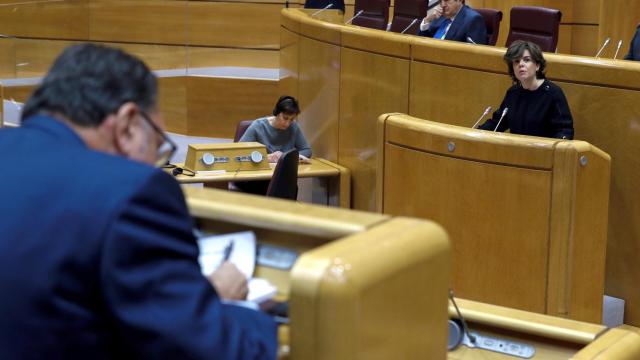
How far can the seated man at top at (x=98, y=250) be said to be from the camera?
1096 millimetres

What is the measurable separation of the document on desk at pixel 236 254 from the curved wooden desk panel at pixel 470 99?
8.44 feet

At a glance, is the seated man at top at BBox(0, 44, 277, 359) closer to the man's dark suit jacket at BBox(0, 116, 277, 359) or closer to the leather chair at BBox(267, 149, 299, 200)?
the man's dark suit jacket at BBox(0, 116, 277, 359)

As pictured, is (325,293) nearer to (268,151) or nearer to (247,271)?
(247,271)

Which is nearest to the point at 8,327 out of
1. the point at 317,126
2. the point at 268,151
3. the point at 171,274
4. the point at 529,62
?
the point at 171,274

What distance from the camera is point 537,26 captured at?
5.50 metres

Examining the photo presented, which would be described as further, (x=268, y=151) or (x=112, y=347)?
(x=268, y=151)

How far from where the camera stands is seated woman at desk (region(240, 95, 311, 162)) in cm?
536

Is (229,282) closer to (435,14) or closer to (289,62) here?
(435,14)

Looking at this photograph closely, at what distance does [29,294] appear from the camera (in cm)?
112

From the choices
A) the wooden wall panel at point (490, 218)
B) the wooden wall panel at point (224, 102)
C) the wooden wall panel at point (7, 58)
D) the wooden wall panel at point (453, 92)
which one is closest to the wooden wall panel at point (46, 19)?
the wooden wall panel at point (7, 58)

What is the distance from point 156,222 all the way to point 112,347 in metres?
0.16

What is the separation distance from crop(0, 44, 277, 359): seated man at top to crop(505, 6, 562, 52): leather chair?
4349 millimetres

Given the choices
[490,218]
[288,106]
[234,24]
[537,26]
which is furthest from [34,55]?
[490,218]

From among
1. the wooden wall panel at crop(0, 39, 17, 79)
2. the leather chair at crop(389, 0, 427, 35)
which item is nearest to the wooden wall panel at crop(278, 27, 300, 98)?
the leather chair at crop(389, 0, 427, 35)
